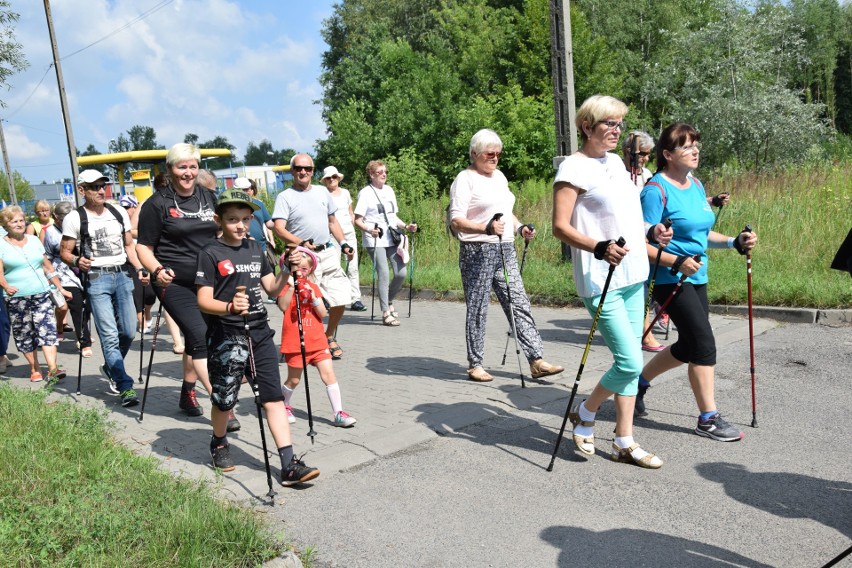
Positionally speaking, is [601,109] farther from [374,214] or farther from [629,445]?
[374,214]

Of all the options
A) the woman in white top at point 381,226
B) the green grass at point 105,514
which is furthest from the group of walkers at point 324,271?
the woman in white top at point 381,226

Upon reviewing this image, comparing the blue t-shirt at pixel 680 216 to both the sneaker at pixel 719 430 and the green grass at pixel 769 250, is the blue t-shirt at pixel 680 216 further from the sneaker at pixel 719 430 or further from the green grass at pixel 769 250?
the green grass at pixel 769 250

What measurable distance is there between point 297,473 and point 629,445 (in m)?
1.98

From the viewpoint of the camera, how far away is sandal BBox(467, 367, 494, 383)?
22.9ft

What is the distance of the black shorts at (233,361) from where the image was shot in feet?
15.7

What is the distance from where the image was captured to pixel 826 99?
189 ft

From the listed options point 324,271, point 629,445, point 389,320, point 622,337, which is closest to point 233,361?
point 622,337

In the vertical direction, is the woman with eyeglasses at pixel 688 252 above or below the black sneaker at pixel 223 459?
above

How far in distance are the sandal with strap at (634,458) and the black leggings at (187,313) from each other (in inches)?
124

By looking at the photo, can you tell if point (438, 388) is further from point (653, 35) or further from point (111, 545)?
point (653, 35)

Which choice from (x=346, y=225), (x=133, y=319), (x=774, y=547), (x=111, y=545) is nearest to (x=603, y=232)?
(x=774, y=547)

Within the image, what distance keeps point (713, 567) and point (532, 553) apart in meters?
0.79

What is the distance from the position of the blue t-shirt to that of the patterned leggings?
6.18ft

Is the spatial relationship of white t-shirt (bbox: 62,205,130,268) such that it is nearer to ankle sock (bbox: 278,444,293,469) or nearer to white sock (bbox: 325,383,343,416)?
white sock (bbox: 325,383,343,416)
